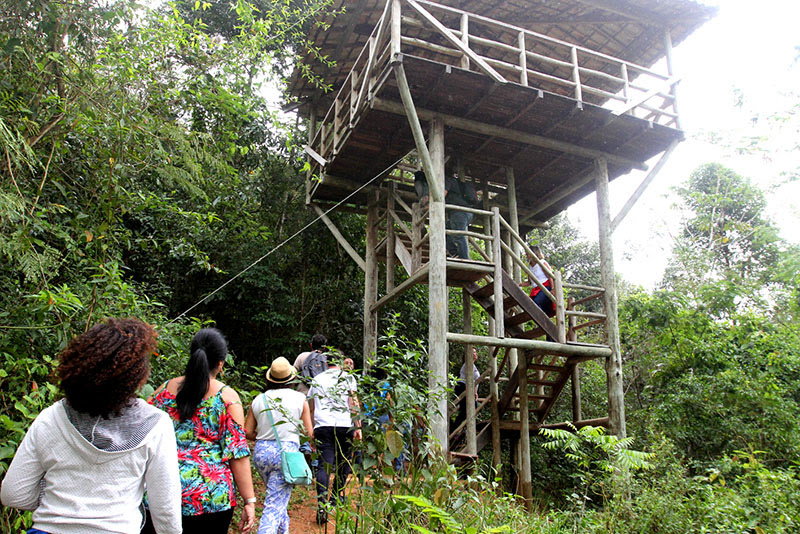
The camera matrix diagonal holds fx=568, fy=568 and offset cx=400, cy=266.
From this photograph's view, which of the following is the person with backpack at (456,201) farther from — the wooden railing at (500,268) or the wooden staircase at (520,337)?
the wooden staircase at (520,337)

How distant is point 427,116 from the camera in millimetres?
7973

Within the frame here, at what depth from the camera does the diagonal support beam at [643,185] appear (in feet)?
29.3

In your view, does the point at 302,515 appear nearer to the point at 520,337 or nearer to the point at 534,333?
the point at 534,333

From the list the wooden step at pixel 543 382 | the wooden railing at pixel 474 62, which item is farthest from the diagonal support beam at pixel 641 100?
the wooden step at pixel 543 382

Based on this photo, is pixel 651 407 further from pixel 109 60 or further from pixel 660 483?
pixel 109 60

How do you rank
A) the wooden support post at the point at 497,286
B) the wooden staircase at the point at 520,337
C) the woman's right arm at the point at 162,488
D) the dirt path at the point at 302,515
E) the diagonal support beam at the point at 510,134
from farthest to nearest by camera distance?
the wooden staircase at the point at 520,337 < the diagonal support beam at the point at 510,134 < the wooden support post at the point at 497,286 < the dirt path at the point at 302,515 < the woman's right arm at the point at 162,488

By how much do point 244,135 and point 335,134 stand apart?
3049mm

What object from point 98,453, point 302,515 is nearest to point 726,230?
point 302,515

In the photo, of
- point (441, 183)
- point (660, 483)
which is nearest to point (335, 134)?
point (441, 183)

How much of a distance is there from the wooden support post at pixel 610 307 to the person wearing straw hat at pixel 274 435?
5.76 metres

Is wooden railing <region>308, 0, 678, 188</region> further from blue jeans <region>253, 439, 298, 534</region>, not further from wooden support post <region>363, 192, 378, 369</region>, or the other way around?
blue jeans <region>253, 439, 298, 534</region>

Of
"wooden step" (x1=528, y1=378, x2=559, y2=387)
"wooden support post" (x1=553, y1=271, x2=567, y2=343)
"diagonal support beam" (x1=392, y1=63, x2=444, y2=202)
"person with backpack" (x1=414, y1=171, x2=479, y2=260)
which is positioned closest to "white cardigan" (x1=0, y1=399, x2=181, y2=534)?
"diagonal support beam" (x1=392, y1=63, x2=444, y2=202)

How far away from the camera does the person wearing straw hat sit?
385 cm

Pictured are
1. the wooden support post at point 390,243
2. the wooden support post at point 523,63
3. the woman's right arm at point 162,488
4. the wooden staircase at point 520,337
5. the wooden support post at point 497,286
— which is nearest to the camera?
the woman's right arm at point 162,488
